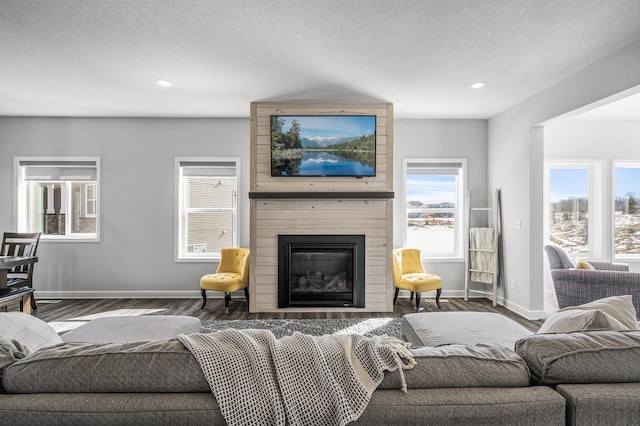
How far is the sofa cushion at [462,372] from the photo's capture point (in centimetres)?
99

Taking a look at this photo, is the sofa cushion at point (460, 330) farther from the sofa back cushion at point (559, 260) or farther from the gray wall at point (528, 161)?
the gray wall at point (528, 161)

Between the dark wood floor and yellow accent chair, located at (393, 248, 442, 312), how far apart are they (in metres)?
0.28

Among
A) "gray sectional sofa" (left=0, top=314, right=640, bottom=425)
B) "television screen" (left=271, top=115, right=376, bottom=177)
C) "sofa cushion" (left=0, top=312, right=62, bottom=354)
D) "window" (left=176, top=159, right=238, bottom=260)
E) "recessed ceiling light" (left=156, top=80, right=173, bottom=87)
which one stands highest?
"recessed ceiling light" (left=156, top=80, right=173, bottom=87)

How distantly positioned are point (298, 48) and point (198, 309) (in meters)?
3.28

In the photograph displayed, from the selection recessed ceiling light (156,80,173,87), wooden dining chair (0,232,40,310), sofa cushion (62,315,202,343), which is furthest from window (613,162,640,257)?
wooden dining chair (0,232,40,310)

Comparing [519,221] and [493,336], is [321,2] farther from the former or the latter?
[519,221]

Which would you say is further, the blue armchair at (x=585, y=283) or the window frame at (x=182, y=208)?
the window frame at (x=182, y=208)

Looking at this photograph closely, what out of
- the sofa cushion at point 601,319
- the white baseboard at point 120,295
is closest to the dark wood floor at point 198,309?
the white baseboard at point 120,295

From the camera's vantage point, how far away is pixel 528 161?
4211 mm

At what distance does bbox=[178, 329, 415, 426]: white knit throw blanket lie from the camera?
911mm

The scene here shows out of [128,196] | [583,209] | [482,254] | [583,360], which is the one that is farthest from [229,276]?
[583,209]

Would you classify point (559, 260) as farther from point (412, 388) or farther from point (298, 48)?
point (412, 388)

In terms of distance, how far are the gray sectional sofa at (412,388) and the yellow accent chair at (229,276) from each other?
3.30m

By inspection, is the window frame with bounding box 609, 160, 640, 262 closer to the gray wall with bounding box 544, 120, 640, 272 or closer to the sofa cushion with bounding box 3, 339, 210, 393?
the gray wall with bounding box 544, 120, 640, 272
